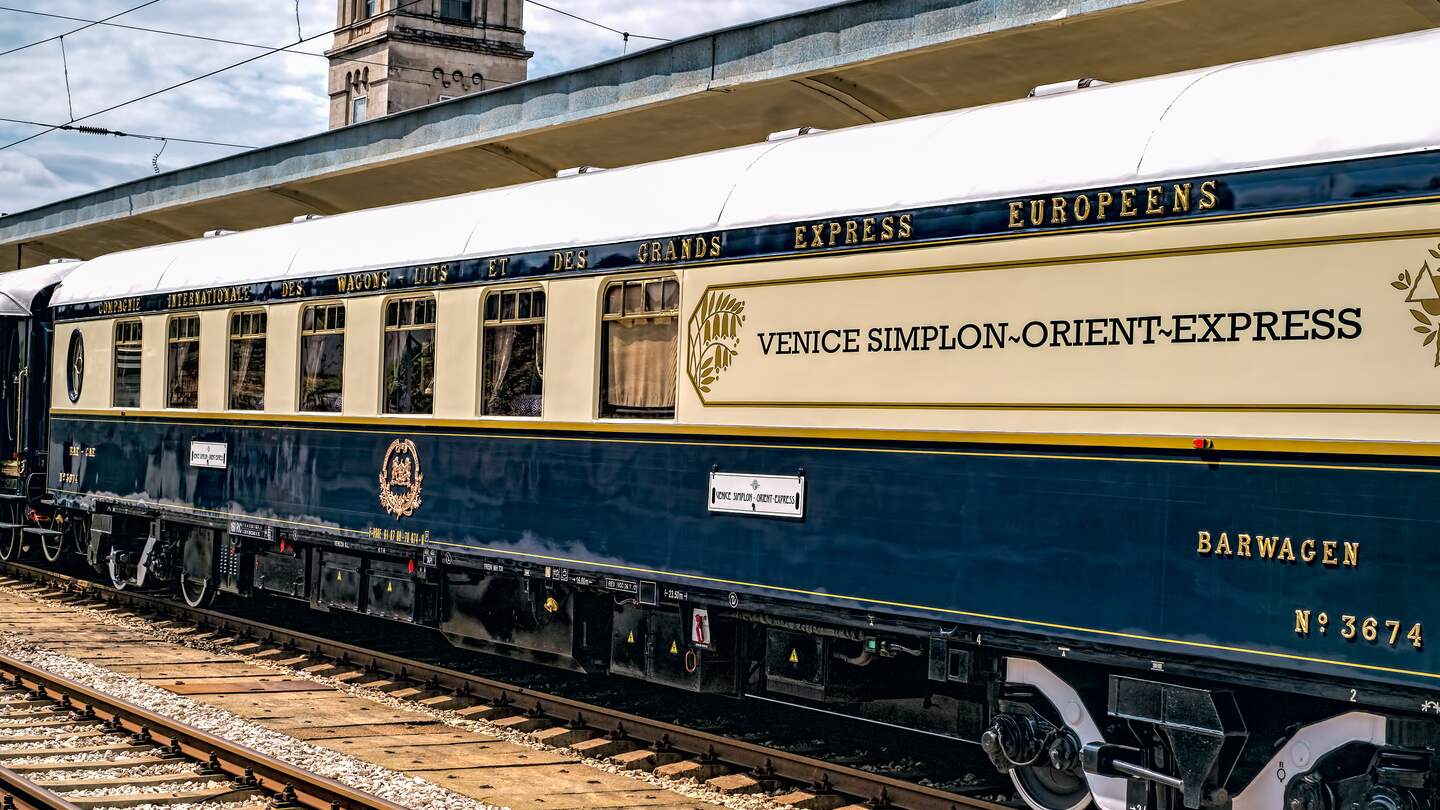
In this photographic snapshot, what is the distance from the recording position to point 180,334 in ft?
50.5

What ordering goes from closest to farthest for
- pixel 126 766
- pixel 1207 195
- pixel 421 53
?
pixel 1207 195 → pixel 126 766 → pixel 421 53

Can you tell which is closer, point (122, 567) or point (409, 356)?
point (409, 356)

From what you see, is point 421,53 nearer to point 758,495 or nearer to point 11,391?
point 11,391

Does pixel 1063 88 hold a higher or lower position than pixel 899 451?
higher

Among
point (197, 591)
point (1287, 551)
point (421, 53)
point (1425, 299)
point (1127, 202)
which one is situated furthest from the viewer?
point (421, 53)

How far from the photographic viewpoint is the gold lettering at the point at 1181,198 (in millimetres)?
6859

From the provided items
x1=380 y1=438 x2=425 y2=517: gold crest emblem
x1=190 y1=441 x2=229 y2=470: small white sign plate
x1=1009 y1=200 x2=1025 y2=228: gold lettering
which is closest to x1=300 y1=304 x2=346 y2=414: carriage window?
x1=380 y1=438 x2=425 y2=517: gold crest emblem

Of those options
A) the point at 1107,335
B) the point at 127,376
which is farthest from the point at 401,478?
the point at 1107,335

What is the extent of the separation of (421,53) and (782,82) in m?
57.6

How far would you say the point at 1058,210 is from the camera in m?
7.41

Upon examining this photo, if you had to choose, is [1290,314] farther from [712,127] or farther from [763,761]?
[712,127]

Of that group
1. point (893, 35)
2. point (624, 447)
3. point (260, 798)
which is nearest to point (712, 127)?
point (893, 35)

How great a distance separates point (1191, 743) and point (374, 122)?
15.9m

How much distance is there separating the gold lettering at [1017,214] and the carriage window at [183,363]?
9.99 metres
